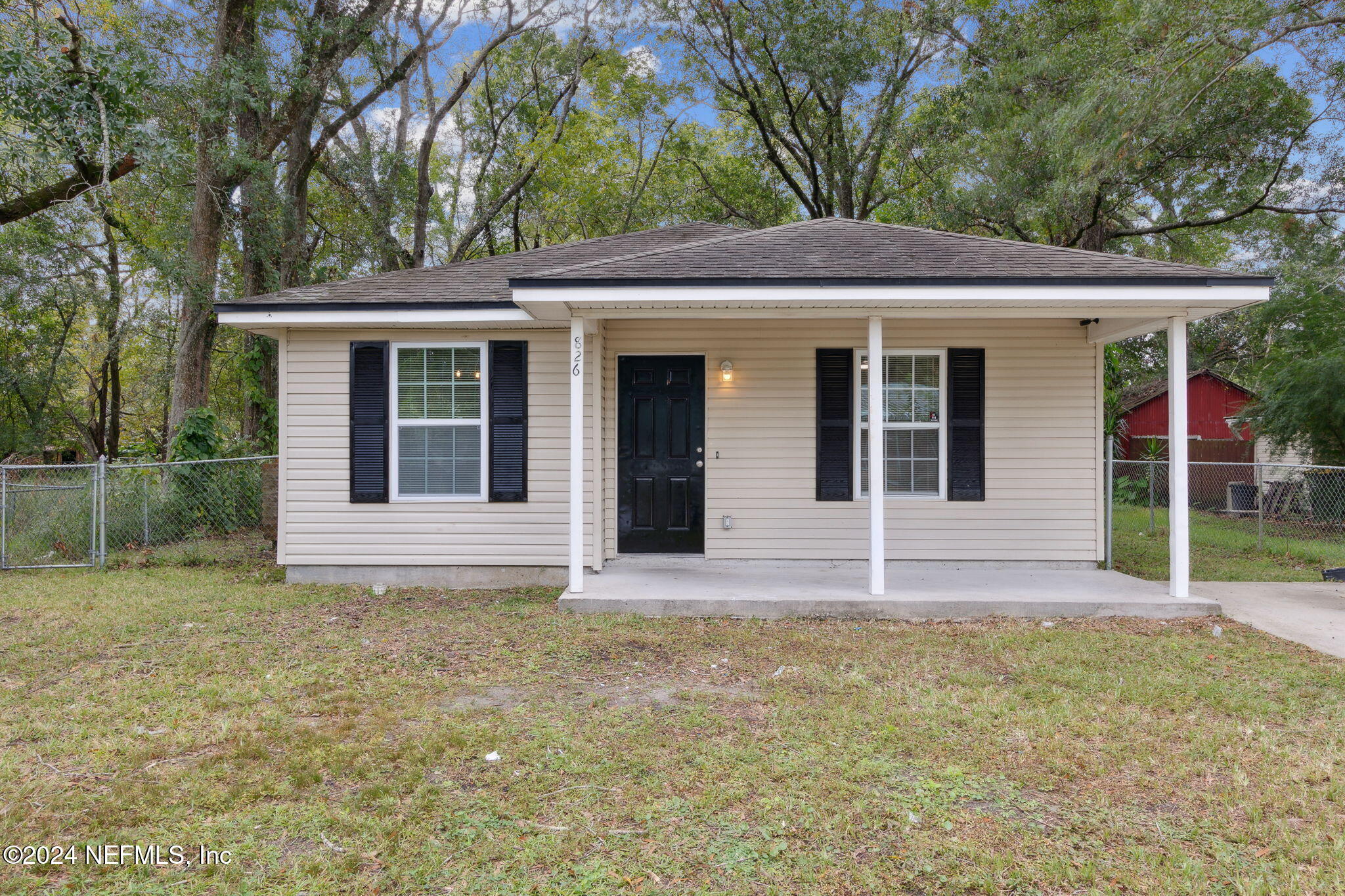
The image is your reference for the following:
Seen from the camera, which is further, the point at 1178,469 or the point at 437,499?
the point at 437,499

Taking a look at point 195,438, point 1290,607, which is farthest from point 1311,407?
point 195,438

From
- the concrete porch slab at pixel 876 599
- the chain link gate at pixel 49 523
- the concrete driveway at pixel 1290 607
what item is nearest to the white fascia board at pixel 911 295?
the concrete porch slab at pixel 876 599

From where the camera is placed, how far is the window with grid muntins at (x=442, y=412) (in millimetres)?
6895

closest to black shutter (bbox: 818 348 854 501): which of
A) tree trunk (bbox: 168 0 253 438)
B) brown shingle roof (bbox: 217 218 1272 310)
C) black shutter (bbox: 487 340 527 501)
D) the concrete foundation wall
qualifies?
brown shingle roof (bbox: 217 218 1272 310)

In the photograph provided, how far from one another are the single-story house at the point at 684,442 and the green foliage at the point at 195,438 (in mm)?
4424

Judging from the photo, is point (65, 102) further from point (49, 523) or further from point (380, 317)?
point (49, 523)

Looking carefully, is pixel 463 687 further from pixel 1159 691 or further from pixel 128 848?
pixel 1159 691

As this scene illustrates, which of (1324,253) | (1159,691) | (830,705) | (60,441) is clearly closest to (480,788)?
(830,705)

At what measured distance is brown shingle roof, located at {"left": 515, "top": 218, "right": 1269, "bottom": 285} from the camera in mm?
5395

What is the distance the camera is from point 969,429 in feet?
22.7

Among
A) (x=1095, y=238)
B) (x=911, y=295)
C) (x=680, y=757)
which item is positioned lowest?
(x=680, y=757)

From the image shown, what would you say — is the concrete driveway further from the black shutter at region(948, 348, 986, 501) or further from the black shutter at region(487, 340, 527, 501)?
the black shutter at region(487, 340, 527, 501)

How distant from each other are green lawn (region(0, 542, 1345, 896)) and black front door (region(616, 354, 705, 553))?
1.78 meters

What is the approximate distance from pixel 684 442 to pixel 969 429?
8.89 ft
